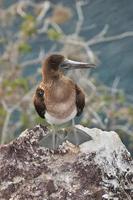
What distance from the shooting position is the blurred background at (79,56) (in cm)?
755

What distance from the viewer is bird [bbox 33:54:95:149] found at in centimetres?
312

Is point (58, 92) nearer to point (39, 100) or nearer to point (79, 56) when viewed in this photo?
point (39, 100)

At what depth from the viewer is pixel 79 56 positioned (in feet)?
26.1

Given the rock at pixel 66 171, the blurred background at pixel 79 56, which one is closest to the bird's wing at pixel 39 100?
the rock at pixel 66 171

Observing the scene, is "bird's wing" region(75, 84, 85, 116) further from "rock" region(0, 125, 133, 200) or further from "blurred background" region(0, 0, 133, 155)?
"blurred background" region(0, 0, 133, 155)

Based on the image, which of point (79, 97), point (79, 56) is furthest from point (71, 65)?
point (79, 56)

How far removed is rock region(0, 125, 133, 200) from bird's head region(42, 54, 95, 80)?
0.37 meters

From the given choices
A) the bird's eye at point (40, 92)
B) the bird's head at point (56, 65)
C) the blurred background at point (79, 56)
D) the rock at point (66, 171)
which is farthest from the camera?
the blurred background at point (79, 56)

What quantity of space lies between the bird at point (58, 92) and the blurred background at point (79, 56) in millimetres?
3173

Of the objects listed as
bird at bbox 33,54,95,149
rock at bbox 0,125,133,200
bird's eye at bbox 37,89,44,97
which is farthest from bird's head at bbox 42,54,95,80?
rock at bbox 0,125,133,200

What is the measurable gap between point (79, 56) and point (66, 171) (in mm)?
5193

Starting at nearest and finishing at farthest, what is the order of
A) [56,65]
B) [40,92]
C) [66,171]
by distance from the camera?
[66,171] < [56,65] < [40,92]

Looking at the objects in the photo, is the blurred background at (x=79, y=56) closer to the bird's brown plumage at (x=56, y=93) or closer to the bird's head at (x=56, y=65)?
the bird's brown plumage at (x=56, y=93)

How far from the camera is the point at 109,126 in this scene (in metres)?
8.12
